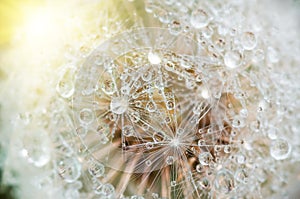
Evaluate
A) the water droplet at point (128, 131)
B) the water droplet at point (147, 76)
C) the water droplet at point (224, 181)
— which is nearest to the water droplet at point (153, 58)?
the water droplet at point (147, 76)

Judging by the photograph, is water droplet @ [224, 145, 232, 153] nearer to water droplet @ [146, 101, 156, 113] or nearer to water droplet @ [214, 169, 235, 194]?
water droplet @ [214, 169, 235, 194]

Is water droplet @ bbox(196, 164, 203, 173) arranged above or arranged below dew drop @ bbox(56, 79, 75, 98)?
below

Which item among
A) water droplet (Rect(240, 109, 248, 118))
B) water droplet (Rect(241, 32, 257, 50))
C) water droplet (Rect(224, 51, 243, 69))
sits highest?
water droplet (Rect(241, 32, 257, 50))

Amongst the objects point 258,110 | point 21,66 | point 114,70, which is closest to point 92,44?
point 114,70

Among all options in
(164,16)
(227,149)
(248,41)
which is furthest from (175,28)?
(227,149)

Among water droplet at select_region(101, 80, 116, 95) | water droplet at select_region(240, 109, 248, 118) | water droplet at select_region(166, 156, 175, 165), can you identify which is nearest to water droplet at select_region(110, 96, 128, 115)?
water droplet at select_region(101, 80, 116, 95)

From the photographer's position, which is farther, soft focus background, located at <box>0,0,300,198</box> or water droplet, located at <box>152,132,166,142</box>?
soft focus background, located at <box>0,0,300,198</box>
